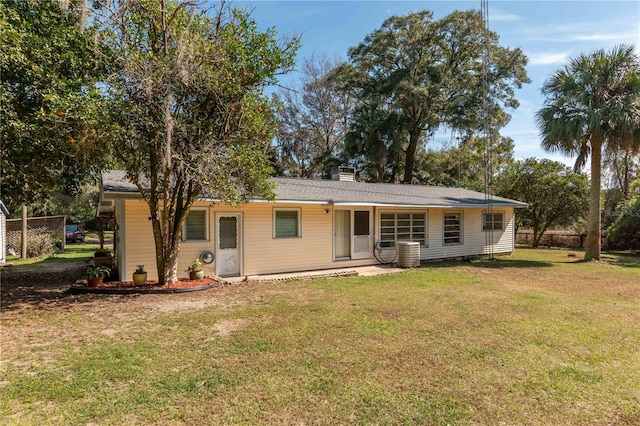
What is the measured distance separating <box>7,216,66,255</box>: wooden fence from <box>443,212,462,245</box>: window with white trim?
1956 centimetres

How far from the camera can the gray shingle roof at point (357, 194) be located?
1020 centimetres

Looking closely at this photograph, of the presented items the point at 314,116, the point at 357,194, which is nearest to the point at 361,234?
the point at 357,194

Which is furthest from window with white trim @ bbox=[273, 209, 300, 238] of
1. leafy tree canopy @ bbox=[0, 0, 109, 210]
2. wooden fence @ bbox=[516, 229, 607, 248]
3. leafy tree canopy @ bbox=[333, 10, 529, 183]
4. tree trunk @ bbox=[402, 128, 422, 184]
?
wooden fence @ bbox=[516, 229, 607, 248]

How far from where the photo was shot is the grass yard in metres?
3.20

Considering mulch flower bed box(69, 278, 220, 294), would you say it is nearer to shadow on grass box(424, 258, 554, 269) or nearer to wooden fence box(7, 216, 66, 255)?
shadow on grass box(424, 258, 554, 269)

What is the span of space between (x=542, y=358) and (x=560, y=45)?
12101 mm

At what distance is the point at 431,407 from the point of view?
10.8 feet

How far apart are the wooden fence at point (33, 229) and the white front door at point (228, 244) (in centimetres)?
1349

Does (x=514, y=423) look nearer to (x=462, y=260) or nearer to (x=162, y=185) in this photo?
(x=162, y=185)

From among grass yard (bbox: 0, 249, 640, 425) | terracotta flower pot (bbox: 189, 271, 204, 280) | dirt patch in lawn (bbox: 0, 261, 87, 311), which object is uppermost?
terracotta flower pot (bbox: 189, 271, 204, 280)

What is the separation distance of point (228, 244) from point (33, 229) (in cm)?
1473

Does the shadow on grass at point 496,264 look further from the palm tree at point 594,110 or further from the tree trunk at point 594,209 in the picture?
the palm tree at point 594,110

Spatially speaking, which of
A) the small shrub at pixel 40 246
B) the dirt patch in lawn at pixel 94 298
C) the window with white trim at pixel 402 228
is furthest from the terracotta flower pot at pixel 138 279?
the small shrub at pixel 40 246

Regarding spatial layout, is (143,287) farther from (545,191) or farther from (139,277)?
(545,191)
